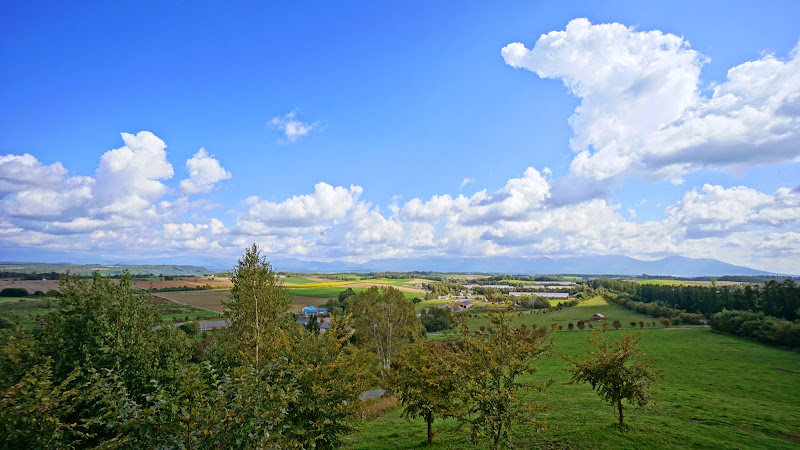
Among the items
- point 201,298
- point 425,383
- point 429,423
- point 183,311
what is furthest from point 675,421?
point 201,298

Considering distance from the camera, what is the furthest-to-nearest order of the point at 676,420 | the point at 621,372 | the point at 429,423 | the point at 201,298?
the point at 201,298 → the point at 676,420 → the point at 429,423 → the point at 621,372

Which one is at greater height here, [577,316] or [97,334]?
[97,334]

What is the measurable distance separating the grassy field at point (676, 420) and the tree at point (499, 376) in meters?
1.43

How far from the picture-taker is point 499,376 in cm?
1355

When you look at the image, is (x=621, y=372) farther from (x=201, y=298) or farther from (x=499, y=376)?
(x=201, y=298)

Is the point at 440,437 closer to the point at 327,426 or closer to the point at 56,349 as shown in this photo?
the point at 327,426

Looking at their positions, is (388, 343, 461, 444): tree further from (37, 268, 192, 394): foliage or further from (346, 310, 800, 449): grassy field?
(37, 268, 192, 394): foliage

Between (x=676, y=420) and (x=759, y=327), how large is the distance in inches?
2702

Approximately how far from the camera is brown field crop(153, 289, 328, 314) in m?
122

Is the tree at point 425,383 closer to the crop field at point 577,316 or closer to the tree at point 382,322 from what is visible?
the tree at point 382,322

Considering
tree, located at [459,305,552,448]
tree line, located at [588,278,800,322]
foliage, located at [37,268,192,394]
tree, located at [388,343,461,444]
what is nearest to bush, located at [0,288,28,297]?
foliage, located at [37,268,192,394]

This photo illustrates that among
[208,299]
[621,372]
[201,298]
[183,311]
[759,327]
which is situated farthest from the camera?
[201,298]

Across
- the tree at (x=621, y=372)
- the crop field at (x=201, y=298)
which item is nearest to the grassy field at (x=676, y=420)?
the tree at (x=621, y=372)

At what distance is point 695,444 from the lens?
58.2 feet
